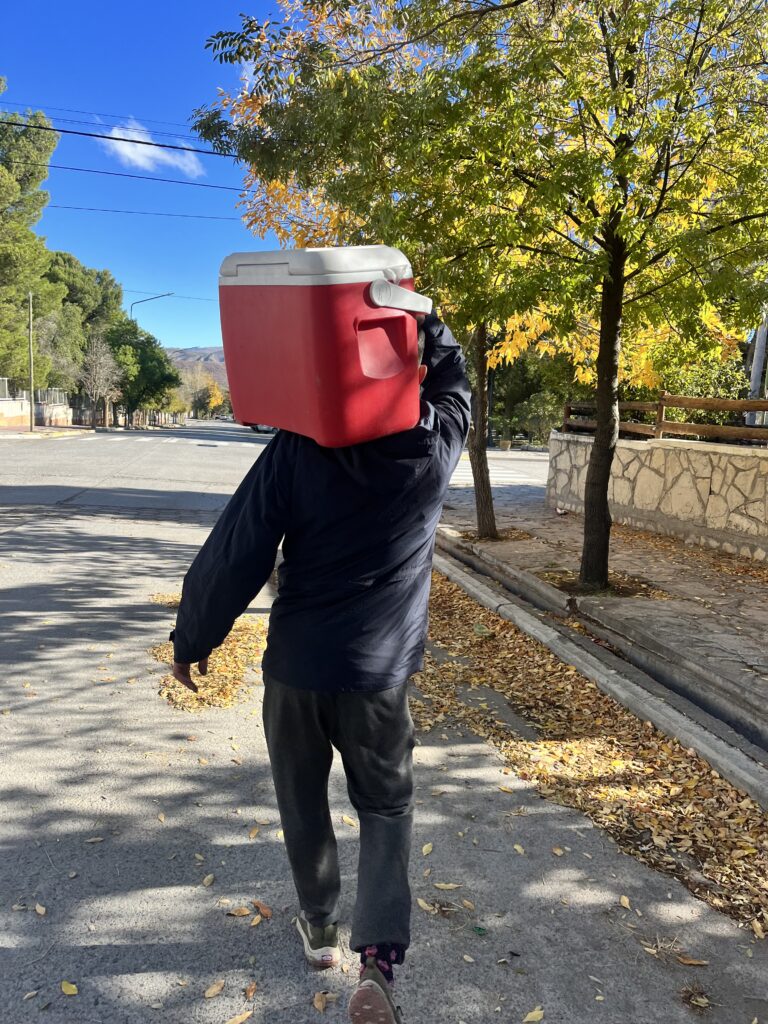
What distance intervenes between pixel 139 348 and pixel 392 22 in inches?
2671

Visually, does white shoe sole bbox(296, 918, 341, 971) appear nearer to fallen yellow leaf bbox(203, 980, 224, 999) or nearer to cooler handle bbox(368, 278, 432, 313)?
fallen yellow leaf bbox(203, 980, 224, 999)

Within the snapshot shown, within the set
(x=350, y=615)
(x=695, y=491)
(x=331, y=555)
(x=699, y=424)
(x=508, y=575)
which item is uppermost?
(x=699, y=424)

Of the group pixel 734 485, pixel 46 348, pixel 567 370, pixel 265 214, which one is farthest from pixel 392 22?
pixel 46 348

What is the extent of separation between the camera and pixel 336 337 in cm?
174

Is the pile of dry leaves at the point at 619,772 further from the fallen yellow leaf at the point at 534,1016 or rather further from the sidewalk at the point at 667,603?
the fallen yellow leaf at the point at 534,1016

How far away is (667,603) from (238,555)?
5535 mm

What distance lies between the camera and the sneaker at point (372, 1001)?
6.45 feet

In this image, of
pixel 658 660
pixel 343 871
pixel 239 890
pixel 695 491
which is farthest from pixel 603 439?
pixel 239 890

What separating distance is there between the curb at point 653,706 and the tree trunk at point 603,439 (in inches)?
34.5

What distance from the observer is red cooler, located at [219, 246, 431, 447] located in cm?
173

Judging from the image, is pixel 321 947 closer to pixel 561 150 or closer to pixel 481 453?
pixel 561 150

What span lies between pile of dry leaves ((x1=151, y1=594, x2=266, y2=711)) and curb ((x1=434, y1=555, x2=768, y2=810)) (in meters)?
2.13

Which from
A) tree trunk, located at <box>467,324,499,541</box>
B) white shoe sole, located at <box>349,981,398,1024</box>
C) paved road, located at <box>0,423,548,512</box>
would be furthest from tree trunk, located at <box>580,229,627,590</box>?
paved road, located at <box>0,423,548,512</box>

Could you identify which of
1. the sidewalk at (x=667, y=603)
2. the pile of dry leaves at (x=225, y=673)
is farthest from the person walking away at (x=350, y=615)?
the sidewalk at (x=667, y=603)
